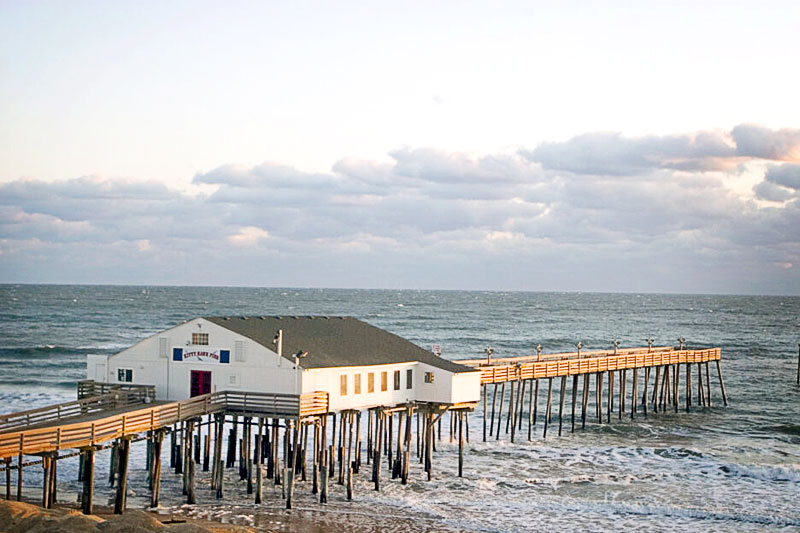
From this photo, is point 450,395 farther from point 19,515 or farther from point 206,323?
point 19,515

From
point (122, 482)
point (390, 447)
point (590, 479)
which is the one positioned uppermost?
point (122, 482)

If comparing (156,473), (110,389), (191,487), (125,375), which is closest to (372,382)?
(191,487)

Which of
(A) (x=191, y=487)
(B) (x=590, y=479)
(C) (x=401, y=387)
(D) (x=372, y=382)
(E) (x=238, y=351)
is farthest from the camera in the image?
(B) (x=590, y=479)

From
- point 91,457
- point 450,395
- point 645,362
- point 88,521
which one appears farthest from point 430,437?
point 645,362

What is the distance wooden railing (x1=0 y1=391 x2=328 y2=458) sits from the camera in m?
30.8

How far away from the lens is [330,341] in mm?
43281

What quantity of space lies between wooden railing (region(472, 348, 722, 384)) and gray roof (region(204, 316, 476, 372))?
630cm

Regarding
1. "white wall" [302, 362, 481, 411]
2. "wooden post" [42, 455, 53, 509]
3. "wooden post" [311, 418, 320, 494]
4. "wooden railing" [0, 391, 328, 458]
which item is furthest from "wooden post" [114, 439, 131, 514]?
"white wall" [302, 362, 481, 411]

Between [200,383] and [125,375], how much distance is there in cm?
360

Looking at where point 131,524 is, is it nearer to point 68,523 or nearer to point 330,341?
point 68,523

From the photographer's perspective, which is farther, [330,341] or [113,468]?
[330,341]

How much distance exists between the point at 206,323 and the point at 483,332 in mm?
104211

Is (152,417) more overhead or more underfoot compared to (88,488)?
more overhead

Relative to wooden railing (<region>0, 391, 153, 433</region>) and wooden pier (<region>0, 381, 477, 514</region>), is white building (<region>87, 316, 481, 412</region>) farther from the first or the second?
wooden railing (<region>0, 391, 153, 433</region>)
